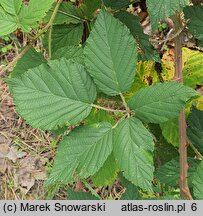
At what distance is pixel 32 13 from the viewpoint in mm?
896

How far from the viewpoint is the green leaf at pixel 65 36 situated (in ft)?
3.83

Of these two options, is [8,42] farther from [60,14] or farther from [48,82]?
[48,82]

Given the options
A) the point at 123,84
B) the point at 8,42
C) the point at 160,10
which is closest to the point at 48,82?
the point at 123,84

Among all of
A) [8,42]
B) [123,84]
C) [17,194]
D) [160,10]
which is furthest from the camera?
[8,42]

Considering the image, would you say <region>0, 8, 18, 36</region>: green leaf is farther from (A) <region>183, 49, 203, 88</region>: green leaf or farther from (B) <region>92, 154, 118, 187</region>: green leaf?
(A) <region>183, 49, 203, 88</region>: green leaf

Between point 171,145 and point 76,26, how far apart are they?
402 mm

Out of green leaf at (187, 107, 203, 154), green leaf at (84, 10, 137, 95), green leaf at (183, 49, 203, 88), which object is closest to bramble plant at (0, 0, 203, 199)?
green leaf at (84, 10, 137, 95)

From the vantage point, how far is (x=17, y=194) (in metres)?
2.34

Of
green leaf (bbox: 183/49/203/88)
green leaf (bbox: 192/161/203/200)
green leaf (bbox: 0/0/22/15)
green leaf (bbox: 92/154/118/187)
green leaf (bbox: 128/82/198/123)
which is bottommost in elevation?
green leaf (bbox: 92/154/118/187)

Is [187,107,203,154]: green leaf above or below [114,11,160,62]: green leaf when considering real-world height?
below

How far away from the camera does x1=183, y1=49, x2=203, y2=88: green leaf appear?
134 cm

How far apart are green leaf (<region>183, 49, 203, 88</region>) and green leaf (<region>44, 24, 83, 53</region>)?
356mm

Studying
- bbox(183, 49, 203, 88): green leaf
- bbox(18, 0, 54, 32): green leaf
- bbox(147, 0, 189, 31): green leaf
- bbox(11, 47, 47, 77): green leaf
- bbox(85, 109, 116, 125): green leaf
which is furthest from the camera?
bbox(183, 49, 203, 88): green leaf

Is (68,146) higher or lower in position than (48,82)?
lower
